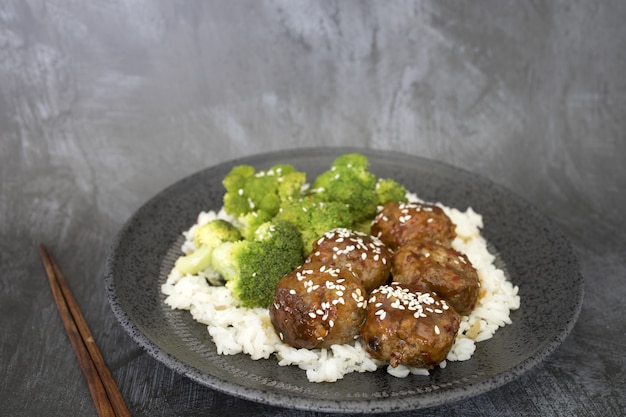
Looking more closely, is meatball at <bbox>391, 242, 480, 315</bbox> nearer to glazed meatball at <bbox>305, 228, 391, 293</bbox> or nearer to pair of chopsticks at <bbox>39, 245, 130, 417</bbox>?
glazed meatball at <bbox>305, 228, 391, 293</bbox>

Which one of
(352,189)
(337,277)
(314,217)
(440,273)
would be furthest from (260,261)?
(440,273)

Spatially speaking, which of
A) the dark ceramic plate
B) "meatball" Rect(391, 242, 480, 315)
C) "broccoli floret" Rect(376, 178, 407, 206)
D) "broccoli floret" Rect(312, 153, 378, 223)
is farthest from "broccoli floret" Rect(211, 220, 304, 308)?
"broccoli floret" Rect(376, 178, 407, 206)

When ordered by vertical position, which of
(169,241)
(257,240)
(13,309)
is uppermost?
(257,240)

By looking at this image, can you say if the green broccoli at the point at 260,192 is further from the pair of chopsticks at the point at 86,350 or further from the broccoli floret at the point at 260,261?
the pair of chopsticks at the point at 86,350

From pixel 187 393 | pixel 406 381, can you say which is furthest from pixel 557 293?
pixel 187 393

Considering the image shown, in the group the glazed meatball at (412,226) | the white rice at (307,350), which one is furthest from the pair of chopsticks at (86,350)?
the glazed meatball at (412,226)

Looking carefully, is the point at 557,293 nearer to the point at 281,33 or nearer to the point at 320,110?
the point at 320,110
